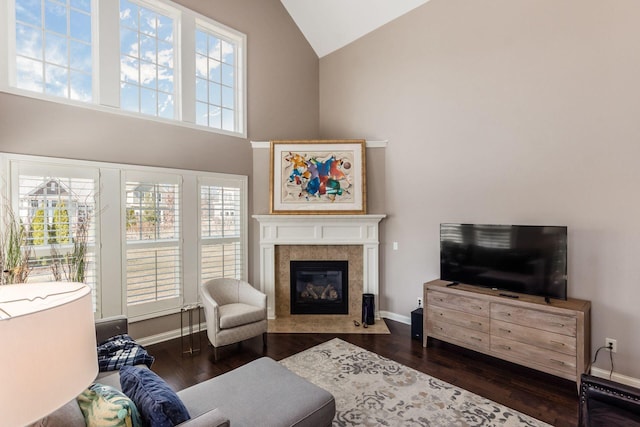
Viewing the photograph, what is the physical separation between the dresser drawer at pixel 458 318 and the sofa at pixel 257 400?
2.03 metres

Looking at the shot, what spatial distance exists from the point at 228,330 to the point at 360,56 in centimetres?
445

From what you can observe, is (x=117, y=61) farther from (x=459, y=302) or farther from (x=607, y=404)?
(x=607, y=404)

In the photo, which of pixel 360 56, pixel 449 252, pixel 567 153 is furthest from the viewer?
pixel 360 56

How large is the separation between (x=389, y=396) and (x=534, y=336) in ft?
4.93

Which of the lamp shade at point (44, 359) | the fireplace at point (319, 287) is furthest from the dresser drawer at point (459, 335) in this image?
the lamp shade at point (44, 359)

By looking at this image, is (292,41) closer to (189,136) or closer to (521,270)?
(189,136)

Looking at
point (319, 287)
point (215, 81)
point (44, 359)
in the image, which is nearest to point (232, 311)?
point (319, 287)

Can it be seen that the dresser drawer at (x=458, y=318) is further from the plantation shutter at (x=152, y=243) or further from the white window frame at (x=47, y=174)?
the white window frame at (x=47, y=174)

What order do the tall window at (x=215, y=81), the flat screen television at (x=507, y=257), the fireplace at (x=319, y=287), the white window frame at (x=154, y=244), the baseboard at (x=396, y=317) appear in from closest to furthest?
the flat screen television at (x=507, y=257), the white window frame at (x=154, y=244), the tall window at (x=215, y=81), the baseboard at (x=396, y=317), the fireplace at (x=319, y=287)

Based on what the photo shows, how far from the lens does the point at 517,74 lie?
11.3 ft

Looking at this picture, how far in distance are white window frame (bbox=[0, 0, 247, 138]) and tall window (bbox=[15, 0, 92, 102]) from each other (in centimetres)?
6

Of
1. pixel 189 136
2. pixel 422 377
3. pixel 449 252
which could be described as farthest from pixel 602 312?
pixel 189 136

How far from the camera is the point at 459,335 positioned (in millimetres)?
3410

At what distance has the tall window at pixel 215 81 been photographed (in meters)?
4.28
